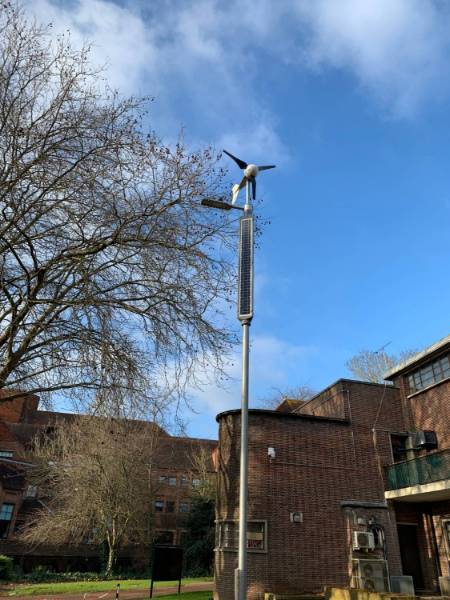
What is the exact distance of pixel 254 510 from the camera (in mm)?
17125

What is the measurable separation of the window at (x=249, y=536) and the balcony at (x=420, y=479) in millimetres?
5518

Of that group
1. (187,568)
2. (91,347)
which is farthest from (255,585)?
(187,568)

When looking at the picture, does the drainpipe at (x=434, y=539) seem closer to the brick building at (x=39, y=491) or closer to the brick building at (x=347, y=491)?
the brick building at (x=347, y=491)

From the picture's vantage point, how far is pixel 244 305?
8.61 m

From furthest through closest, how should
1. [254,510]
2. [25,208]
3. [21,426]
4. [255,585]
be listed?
[21,426] < [254,510] < [255,585] < [25,208]

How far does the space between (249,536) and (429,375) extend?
32.1ft

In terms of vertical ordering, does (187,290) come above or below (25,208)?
below

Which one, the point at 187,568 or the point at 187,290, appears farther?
the point at 187,568

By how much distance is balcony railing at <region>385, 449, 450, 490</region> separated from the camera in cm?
1691

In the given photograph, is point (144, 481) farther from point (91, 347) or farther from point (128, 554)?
point (91, 347)

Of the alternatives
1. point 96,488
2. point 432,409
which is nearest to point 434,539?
point 432,409

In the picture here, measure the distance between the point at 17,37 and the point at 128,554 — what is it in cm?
3584

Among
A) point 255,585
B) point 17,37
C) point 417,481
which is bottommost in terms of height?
point 255,585

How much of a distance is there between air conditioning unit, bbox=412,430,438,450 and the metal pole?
13671 mm
